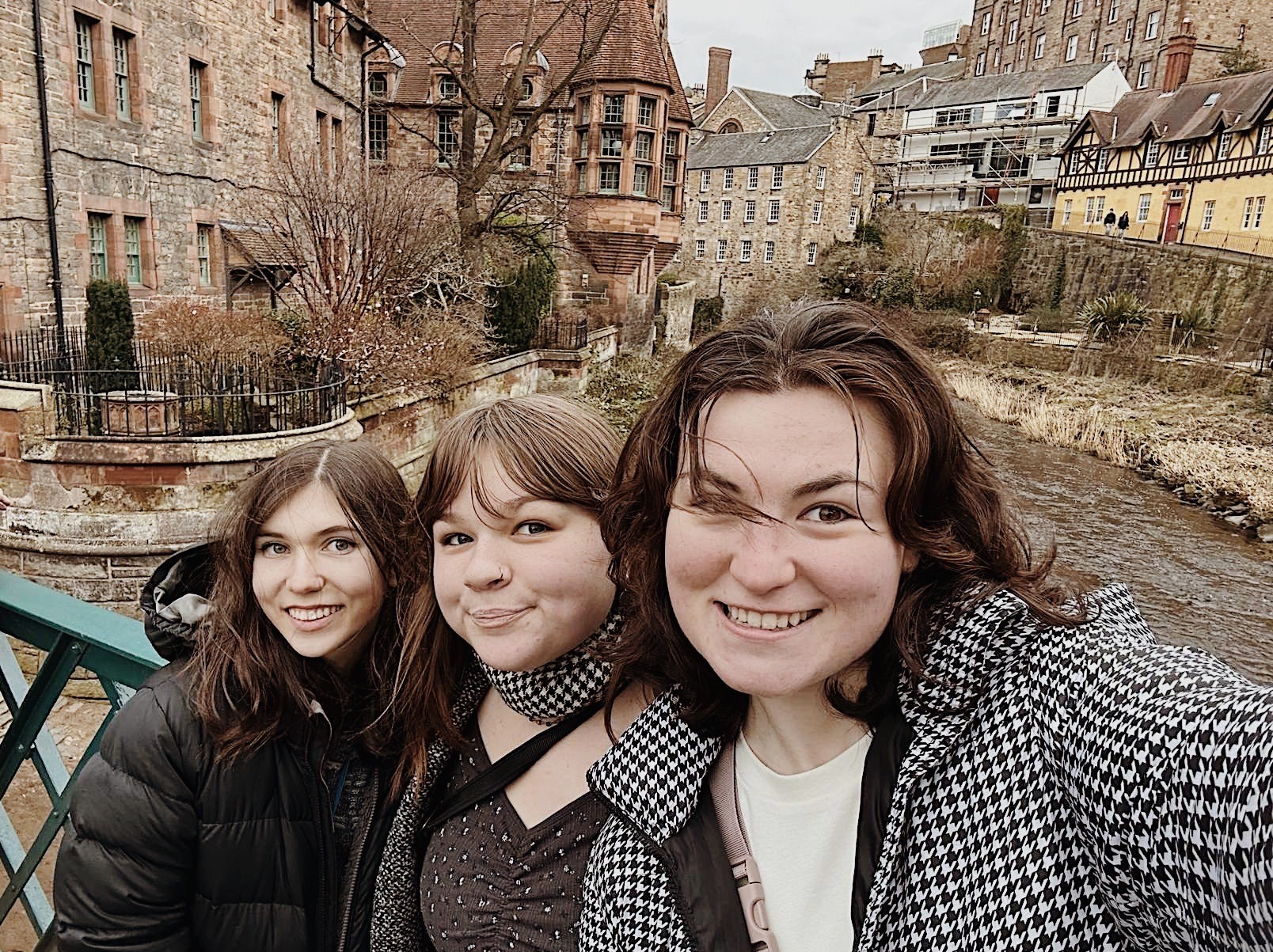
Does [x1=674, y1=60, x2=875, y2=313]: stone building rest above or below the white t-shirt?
above

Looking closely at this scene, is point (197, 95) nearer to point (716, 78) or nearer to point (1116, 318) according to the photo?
point (1116, 318)

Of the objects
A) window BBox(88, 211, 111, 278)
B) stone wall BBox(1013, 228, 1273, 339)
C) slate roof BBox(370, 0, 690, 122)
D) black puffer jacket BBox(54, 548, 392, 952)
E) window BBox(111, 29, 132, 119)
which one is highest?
slate roof BBox(370, 0, 690, 122)

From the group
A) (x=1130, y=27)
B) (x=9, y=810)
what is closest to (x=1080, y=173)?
(x=1130, y=27)

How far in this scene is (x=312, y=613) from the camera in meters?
1.94

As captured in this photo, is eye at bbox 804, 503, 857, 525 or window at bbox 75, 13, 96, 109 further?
window at bbox 75, 13, 96, 109

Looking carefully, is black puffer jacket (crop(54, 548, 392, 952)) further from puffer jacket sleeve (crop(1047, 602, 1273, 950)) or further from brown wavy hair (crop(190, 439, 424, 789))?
puffer jacket sleeve (crop(1047, 602, 1273, 950))

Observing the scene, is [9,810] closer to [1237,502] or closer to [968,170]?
[1237,502]

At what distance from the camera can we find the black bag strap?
1.77 meters

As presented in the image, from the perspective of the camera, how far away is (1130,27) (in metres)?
52.4

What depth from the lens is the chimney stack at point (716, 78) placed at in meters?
52.9

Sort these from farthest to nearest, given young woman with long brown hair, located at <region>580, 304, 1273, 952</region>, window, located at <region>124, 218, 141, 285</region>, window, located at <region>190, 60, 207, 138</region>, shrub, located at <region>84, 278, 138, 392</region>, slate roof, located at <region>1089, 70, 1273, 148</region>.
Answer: slate roof, located at <region>1089, 70, 1273, 148</region>
window, located at <region>190, 60, 207, 138</region>
window, located at <region>124, 218, 141, 285</region>
shrub, located at <region>84, 278, 138, 392</region>
young woman with long brown hair, located at <region>580, 304, 1273, 952</region>

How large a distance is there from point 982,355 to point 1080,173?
1938 cm

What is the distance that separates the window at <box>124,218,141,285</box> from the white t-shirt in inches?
656

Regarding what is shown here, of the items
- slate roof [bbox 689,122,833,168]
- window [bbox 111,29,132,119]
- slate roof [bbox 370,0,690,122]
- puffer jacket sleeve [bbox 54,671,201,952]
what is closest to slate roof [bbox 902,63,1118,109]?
slate roof [bbox 689,122,833,168]
